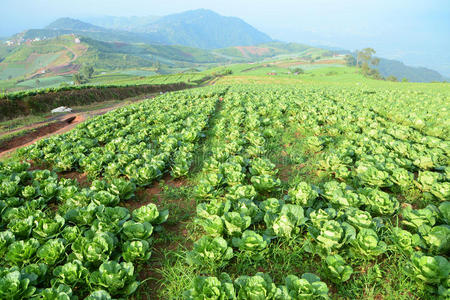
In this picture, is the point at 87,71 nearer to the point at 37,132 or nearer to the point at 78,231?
the point at 37,132

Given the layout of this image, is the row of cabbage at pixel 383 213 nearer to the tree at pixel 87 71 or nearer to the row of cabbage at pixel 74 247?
the row of cabbage at pixel 74 247

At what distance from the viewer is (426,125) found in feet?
34.0

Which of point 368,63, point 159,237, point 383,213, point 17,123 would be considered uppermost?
point 368,63

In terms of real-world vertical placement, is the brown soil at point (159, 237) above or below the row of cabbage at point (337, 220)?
below

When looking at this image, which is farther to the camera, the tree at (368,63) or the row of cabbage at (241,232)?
the tree at (368,63)

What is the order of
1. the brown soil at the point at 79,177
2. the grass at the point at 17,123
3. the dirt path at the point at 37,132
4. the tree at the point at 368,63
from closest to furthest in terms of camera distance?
1. the brown soil at the point at 79,177
2. the dirt path at the point at 37,132
3. the grass at the point at 17,123
4. the tree at the point at 368,63

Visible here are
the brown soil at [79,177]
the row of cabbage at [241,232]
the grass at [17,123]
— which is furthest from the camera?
the grass at [17,123]

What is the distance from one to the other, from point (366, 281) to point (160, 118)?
39.7 ft

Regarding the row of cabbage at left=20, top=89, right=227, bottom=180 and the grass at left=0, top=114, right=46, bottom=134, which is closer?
the row of cabbage at left=20, top=89, right=227, bottom=180

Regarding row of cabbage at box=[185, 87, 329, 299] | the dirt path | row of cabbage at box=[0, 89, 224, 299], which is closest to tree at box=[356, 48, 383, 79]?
the dirt path

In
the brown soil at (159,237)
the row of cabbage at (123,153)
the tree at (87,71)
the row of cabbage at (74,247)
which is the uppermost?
the tree at (87,71)

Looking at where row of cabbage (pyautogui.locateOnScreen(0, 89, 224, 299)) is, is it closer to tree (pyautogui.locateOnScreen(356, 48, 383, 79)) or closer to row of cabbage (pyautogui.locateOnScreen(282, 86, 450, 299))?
row of cabbage (pyautogui.locateOnScreen(282, 86, 450, 299))

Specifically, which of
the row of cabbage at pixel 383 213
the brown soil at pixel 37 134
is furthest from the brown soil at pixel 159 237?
the brown soil at pixel 37 134

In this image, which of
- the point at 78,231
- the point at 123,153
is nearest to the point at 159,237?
the point at 78,231
